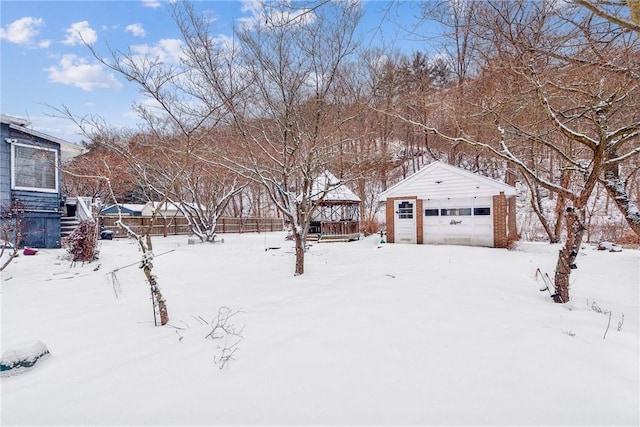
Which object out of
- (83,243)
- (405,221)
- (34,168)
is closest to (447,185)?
(405,221)

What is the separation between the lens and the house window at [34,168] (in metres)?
9.72

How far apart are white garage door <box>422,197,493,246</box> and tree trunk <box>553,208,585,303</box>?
25.1 feet

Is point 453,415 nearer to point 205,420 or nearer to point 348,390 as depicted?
point 348,390

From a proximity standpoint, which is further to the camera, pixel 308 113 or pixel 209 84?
pixel 308 113

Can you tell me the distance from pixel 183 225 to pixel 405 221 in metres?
14.0

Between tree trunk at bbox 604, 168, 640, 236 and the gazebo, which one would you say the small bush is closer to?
the gazebo

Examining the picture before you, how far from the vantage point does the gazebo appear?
14.7 meters

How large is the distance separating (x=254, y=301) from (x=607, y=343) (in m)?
3.86

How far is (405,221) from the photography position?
13266 millimetres

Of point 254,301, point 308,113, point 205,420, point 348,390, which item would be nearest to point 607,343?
point 348,390

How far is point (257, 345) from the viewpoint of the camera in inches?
116

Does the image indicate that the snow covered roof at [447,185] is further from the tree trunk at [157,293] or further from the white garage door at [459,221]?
the tree trunk at [157,293]

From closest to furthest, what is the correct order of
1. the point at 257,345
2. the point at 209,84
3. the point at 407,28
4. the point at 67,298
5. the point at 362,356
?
1. the point at 362,356
2. the point at 257,345
3. the point at 407,28
4. the point at 67,298
5. the point at 209,84

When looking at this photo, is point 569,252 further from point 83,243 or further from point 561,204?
point 83,243
